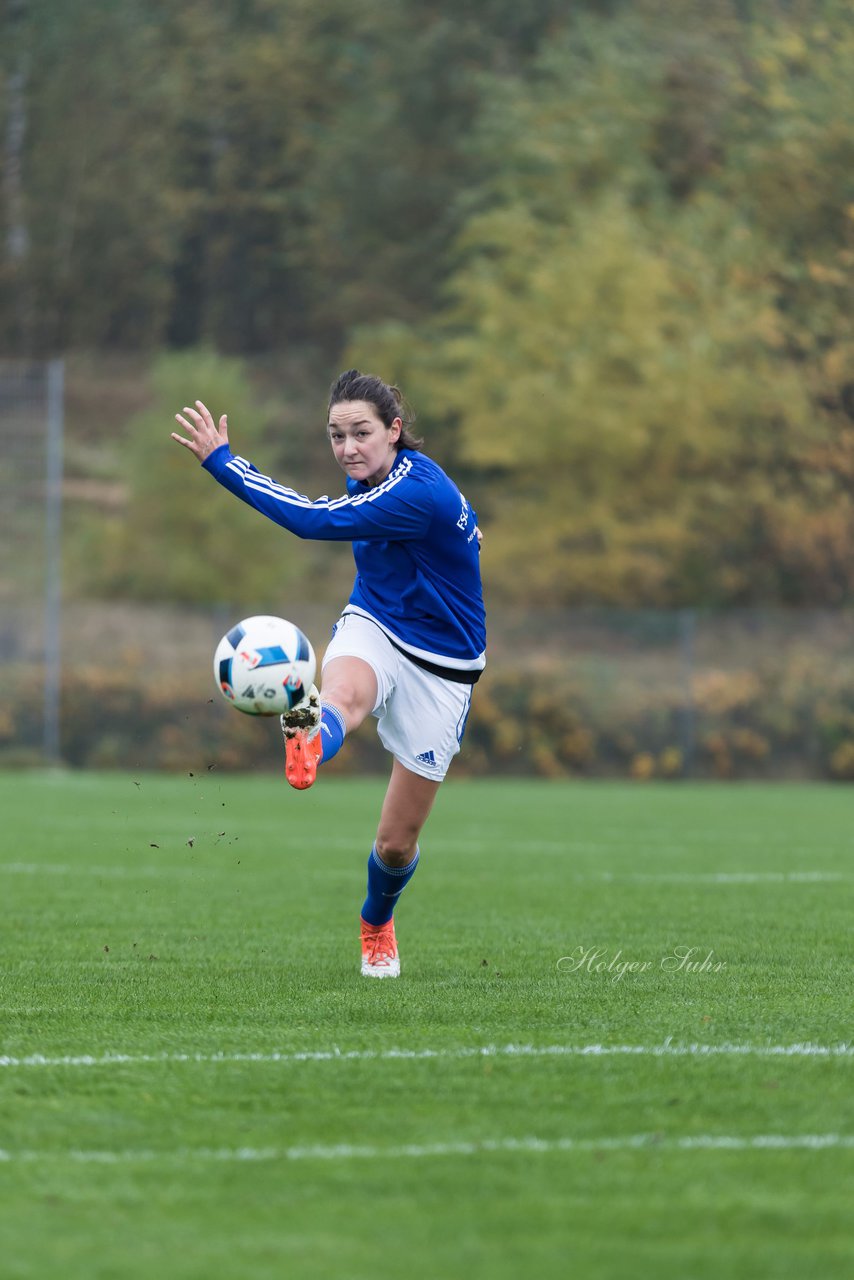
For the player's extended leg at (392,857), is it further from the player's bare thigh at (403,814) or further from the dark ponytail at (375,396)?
the dark ponytail at (375,396)

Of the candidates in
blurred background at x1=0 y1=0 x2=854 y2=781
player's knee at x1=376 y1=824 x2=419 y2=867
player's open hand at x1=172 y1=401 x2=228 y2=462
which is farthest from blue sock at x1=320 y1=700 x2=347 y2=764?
blurred background at x1=0 y1=0 x2=854 y2=781

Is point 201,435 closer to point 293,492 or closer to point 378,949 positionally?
point 293,492

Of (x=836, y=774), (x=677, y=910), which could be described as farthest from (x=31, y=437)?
(x=677, y=910)

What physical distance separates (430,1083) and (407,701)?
2530 millimetres

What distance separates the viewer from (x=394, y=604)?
23.9ft

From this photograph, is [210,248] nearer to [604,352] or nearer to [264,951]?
[604,352]

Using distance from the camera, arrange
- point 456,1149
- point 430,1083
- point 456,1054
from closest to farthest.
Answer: point 456,1149 < point 430,1083 < point 456,1054

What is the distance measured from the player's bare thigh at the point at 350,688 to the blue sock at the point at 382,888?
60cm

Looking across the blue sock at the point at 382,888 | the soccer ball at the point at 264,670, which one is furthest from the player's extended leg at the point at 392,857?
the soccer ball at the point at 264,670

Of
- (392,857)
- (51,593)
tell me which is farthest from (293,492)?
(51,593)

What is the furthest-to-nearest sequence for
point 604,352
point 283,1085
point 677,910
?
point 604,352 < point 677,910 < point 283,1085

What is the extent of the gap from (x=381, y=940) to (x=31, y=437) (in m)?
20.7

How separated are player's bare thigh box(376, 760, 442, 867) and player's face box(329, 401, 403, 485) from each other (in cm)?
111

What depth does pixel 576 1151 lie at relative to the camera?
13.7ft
